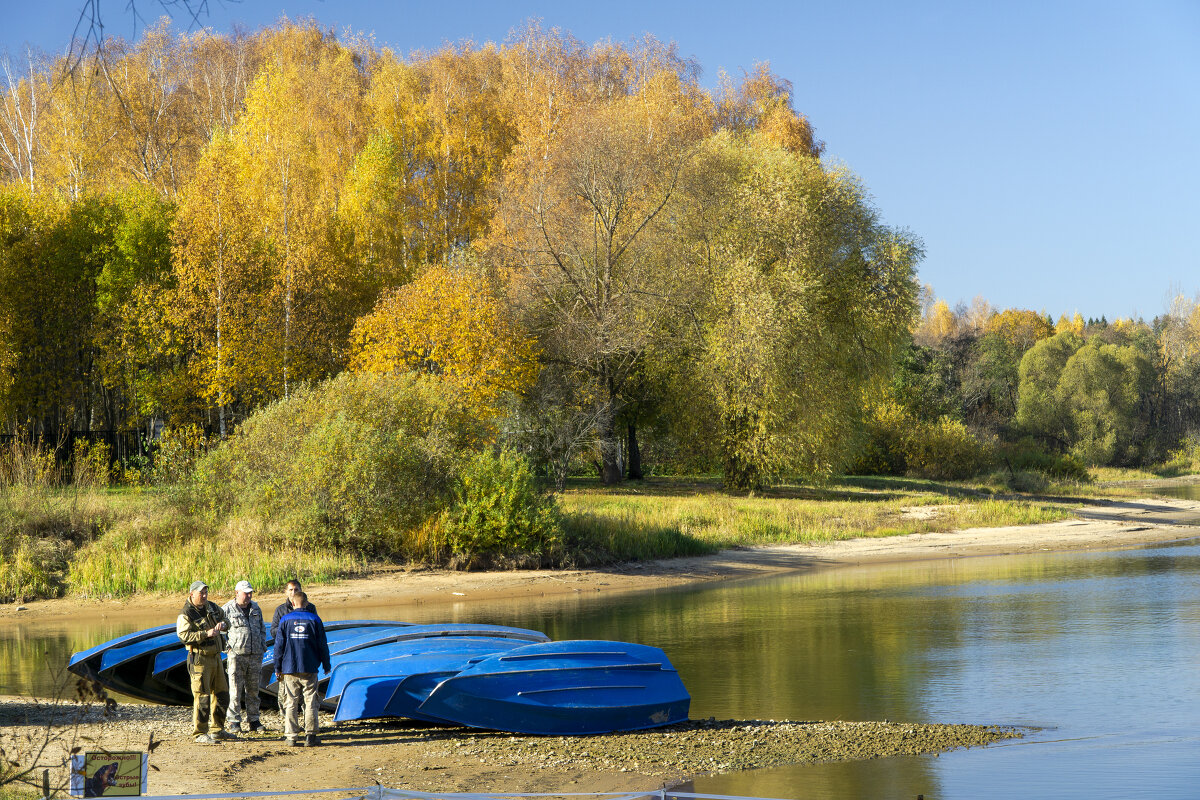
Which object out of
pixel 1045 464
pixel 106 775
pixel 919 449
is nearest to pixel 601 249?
pixel 919 449

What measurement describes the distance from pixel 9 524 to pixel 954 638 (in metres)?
20.8

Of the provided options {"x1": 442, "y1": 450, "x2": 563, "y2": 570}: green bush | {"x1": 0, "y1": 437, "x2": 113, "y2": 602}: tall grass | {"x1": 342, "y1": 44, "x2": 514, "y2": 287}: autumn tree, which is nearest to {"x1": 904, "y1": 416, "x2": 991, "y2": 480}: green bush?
{"x1": 342, "y1": 44, "x2": 514, "y2": 287}: autumn tree

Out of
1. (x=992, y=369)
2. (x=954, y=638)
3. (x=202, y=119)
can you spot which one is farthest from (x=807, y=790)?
(x=992, y=369)

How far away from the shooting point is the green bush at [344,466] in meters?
25.2

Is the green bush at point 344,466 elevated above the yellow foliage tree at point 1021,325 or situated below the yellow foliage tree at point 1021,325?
below

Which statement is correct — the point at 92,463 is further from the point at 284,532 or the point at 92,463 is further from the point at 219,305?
the point at 284,532

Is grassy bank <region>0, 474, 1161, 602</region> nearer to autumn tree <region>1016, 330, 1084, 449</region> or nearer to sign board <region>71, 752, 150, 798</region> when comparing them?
sign board <region>71, 752, 150, 798</region>

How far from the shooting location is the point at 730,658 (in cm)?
1653

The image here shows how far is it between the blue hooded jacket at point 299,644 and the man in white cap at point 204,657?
714 mm

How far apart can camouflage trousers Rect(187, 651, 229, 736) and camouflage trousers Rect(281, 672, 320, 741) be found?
81cm

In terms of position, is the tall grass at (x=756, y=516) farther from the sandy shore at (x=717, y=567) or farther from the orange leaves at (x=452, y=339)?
the orange leaves at (x=452, y=339)

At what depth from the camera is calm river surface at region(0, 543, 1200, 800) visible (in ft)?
34.4

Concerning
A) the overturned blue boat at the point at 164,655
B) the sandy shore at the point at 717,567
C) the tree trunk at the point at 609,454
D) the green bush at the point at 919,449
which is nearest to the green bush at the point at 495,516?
the sandy shore at the point at 717,567

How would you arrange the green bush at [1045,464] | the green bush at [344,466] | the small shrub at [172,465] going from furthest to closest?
the green bush at [1045,464]
the small shrub at [172,465]
the green bush at [344,466]
